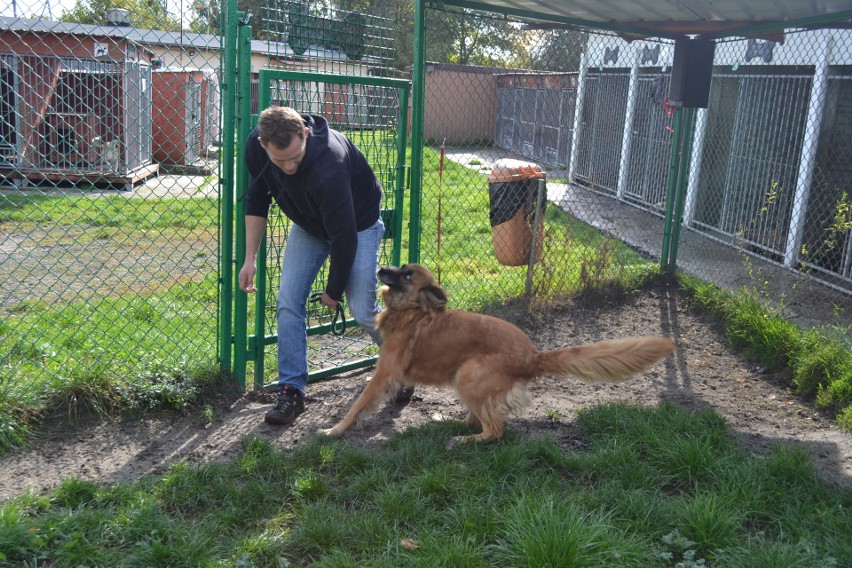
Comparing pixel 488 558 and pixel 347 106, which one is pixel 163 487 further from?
pixel 347 106

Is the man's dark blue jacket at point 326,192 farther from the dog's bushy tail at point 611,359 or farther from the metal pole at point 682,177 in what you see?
the metal pole at point 682,177

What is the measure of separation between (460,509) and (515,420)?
141cm

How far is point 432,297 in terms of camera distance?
169 inches

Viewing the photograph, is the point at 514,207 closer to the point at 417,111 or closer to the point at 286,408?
the point at 417,111

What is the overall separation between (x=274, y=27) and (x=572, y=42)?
41.8ft

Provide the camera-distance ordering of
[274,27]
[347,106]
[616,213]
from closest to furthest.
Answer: [274,27] → [347,106] → [616,213]

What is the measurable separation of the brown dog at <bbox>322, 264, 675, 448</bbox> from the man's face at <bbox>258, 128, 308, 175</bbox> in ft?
2.74

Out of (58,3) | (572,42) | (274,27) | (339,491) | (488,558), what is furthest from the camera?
(572,42)

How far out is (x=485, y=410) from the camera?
13.3ft

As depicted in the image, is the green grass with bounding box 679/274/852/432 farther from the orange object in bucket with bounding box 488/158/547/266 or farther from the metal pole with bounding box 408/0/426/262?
the metal pole with bounding box 408/0/426/262

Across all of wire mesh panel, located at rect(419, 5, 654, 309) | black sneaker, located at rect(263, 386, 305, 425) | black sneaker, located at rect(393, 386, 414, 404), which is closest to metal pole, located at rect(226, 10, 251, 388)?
black sneaker, located at rect(263, 386, 305, 425)

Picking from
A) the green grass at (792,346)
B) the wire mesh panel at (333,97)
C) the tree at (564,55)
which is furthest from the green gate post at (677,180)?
the tree at (564,55)

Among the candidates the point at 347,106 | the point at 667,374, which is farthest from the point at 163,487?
the point at 667,374

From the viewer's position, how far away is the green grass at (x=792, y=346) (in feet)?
16.0
